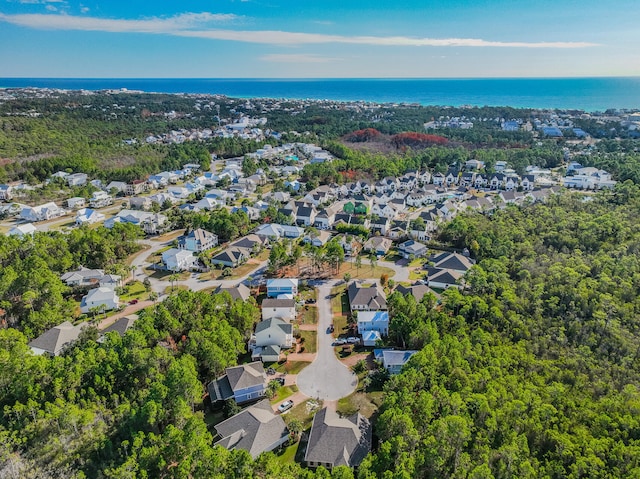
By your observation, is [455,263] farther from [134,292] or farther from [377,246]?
[134,292]

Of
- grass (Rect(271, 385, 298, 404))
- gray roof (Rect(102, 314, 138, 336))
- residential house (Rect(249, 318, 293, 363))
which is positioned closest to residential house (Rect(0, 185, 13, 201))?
gray roof (Rect(102, 314, 138, 336))

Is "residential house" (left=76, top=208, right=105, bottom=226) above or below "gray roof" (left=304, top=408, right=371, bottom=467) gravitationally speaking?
above

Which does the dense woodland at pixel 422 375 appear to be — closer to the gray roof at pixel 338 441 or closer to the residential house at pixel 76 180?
the gray roof at pixel 338 441

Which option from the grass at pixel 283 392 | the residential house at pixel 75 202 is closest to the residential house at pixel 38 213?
the residential house at pixel 75 202

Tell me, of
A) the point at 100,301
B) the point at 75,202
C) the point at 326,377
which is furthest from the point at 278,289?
the point at 75,202

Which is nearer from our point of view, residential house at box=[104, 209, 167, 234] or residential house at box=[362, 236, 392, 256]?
residential house at box=[362, 236, 392, 256]

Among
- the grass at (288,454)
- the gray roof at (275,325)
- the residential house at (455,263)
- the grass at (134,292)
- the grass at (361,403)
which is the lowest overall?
the grass at (288,454)

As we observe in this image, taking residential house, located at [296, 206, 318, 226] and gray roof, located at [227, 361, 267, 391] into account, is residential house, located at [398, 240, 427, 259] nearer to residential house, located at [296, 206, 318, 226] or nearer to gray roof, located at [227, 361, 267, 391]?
residential house, located at [296, 206, 318, 226]
